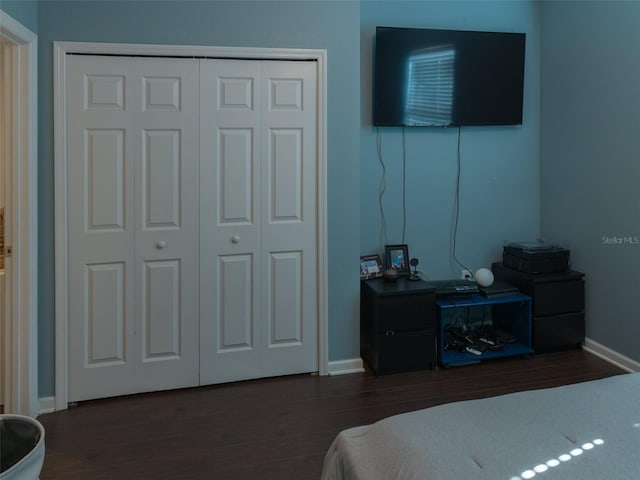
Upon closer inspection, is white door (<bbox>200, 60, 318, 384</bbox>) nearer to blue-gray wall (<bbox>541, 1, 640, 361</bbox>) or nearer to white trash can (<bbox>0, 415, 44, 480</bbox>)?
white trash can (<bbox>0, 415, 44, 480</bbox>)

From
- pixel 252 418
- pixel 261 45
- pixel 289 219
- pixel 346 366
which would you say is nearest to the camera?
pixel 252 418

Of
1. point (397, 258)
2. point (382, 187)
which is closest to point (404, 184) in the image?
point (382, 187)

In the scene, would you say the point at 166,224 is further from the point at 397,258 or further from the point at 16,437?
the point at 397,258

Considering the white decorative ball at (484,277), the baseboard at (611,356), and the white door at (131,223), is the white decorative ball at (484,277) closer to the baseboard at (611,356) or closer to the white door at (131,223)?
the baseboard at (611,356)

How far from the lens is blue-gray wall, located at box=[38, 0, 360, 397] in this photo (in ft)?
8.30

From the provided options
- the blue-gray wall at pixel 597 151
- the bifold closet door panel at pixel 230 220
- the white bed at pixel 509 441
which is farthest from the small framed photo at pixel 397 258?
the white bed at pixel 509 441

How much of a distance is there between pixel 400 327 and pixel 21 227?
2.28 meters

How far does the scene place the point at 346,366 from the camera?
121 inches

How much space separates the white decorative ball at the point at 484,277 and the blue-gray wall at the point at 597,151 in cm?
68

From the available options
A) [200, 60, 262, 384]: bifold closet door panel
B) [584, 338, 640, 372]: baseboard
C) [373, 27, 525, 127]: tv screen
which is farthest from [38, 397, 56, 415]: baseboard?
[584, 338, 640, 372]: baseboard

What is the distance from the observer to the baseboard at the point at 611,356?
303 centimetres

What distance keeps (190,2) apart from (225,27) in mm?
235

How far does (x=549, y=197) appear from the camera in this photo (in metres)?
3.69

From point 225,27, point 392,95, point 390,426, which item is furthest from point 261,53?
point 390,426
